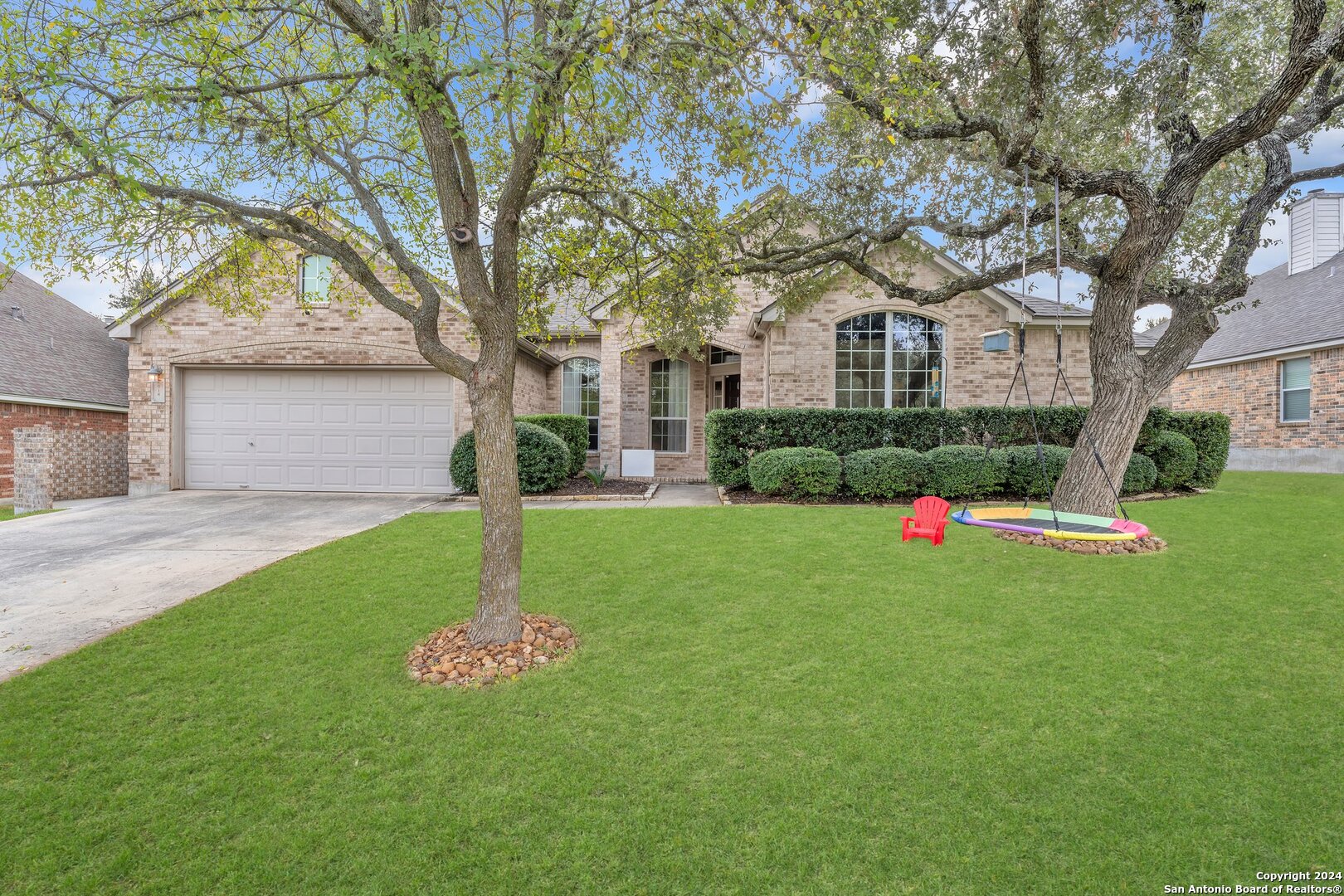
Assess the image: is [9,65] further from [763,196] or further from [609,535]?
[763,196]

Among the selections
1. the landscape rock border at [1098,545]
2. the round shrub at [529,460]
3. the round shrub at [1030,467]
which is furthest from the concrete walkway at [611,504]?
the round shrub at [1030,467]

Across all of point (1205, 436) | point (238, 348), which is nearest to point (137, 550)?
point (238, 348)

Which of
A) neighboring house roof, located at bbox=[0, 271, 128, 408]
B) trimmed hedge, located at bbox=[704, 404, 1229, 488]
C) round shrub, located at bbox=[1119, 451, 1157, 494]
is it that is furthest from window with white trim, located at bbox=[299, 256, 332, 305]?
round shrub, located at bbox=[1119, 451, 1157, 494]

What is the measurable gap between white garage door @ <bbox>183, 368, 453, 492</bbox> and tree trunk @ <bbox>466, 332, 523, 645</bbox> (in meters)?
8.85

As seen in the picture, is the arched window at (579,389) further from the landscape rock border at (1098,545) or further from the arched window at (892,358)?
the landscape rock border at (1098,545)

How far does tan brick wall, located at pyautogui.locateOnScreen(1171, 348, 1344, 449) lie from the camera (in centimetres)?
1493

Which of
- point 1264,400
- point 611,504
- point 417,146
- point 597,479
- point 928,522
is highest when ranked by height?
point 417,146

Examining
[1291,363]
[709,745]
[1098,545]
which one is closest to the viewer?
[709,745]

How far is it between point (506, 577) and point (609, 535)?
144 inches

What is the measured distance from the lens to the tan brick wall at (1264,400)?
1493 cm

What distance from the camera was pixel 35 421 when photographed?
41.0 feet

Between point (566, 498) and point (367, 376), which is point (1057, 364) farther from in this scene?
point (367, 376)

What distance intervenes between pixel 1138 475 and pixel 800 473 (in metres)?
6.11

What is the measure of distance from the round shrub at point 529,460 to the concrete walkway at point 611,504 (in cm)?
52
